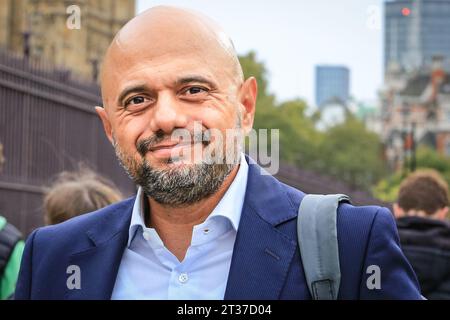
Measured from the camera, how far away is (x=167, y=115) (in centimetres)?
273

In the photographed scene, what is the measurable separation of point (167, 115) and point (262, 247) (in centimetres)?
45

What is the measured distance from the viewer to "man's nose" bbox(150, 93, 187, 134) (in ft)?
8.95

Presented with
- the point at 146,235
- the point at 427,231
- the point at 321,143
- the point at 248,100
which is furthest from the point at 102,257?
the point at 321,143

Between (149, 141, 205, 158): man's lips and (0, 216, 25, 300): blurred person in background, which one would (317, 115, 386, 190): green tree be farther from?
(149, 141, 205, 158): man's lips

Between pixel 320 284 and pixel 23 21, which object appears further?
pixel 23 21

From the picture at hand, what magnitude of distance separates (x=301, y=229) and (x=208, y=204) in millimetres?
316

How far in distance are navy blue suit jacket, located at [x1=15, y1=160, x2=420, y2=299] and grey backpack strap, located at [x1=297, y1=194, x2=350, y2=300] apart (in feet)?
0.10

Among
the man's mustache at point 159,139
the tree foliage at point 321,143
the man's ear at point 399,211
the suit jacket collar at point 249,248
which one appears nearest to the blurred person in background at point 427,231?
the man's ear at point 399,211

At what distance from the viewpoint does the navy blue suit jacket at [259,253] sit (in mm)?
2656

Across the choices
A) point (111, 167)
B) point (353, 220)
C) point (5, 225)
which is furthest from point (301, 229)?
point (111, 167)

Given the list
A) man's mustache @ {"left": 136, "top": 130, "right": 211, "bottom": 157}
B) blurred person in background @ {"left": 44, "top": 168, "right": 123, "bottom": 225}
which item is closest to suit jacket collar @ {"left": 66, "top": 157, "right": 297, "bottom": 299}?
man's mustache @ {"left": 136, "top": 130, "right": 211, "bottom": 157}

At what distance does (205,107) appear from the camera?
2.80 metres

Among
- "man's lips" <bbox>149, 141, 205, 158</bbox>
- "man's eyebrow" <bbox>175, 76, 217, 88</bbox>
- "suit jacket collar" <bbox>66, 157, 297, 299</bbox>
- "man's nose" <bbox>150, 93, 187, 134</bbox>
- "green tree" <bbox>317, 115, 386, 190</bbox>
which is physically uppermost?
"man's eyebrow" <bbox>175, 76, 217, 88</bbox>
